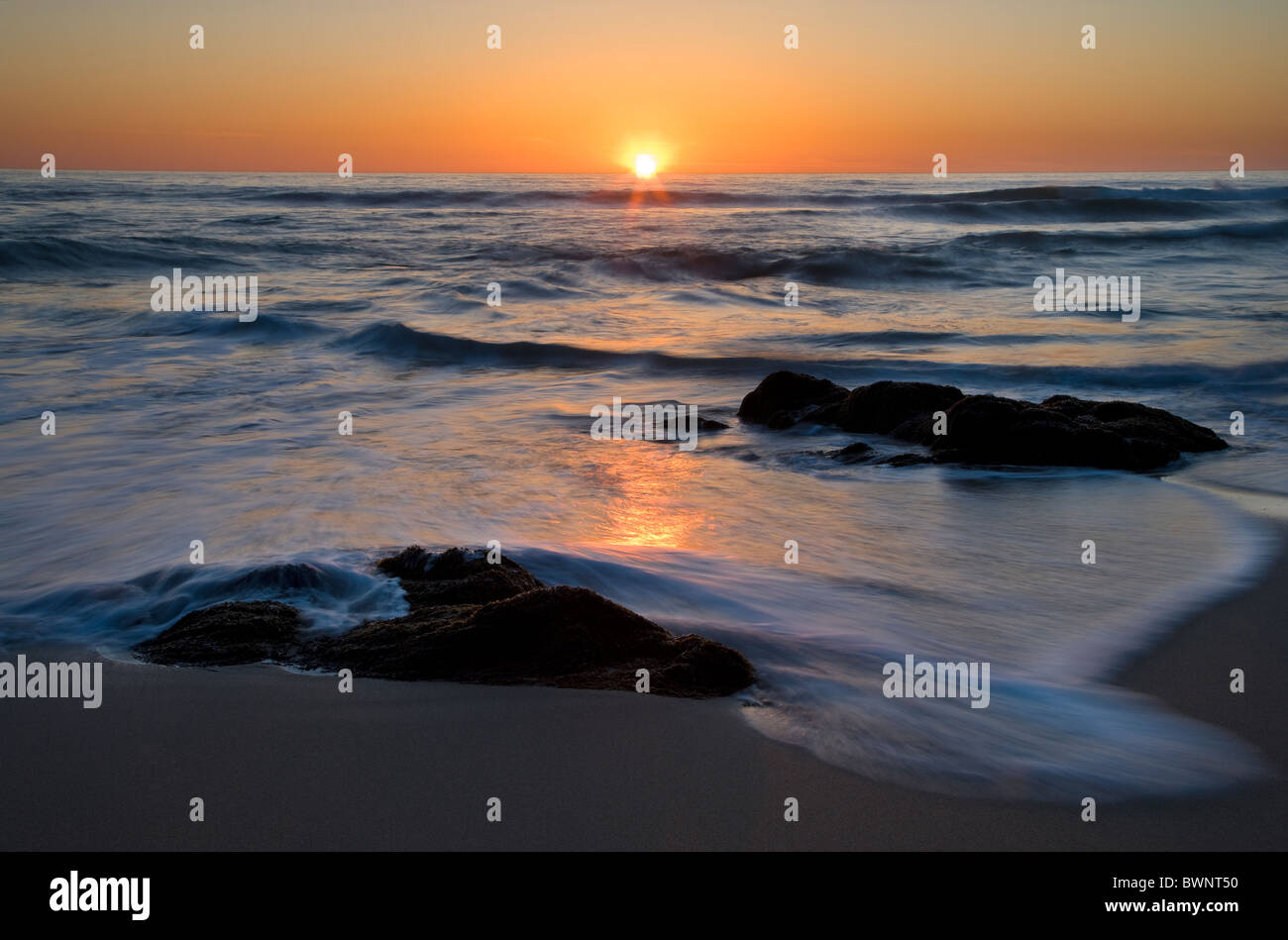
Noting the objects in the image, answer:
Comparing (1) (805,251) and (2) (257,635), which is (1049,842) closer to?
(2) (257,635)

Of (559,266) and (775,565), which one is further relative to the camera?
(559,266)

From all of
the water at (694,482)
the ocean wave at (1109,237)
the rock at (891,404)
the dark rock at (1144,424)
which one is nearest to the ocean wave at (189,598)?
the water at (694,482)

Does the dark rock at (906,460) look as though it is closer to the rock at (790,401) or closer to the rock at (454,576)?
the rock at (790,401)

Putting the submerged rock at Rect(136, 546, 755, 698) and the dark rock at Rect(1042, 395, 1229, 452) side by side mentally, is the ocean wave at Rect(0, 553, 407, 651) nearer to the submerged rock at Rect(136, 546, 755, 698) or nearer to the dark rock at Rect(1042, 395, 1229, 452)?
the submerged rock at Rect(136, 546, 755, 698)

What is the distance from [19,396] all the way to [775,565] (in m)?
8.23

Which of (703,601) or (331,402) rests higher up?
(331,402)

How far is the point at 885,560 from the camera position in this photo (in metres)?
5.27

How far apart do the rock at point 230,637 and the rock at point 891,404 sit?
17.3 feet

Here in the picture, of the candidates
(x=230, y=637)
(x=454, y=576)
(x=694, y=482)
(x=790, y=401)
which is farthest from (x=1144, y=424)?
(x=230, y=637)

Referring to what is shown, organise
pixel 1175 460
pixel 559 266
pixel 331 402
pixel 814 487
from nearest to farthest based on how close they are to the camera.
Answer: pixel 814 487
pixel 1175 460
pixel 331 402
pixel 559 266

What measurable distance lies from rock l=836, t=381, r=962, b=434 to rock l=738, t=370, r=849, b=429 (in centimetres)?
27

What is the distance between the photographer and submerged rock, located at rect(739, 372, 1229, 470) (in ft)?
23.5

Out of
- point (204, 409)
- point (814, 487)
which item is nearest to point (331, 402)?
point (204, 409)

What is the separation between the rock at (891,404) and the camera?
8.12 m
